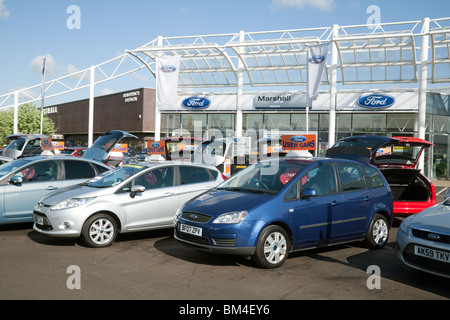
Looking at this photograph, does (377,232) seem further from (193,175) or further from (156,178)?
(156,178)

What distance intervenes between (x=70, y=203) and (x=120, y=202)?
83 centimetres

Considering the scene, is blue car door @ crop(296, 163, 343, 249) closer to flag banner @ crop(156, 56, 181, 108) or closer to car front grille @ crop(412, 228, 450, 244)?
car front grille @ crop(412, 228, 450, 244)

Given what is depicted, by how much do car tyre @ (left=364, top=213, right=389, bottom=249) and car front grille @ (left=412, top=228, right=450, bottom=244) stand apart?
72.4 inches

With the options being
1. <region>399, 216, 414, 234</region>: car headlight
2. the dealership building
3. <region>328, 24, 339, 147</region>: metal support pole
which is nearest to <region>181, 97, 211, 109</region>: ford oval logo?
the dealership building

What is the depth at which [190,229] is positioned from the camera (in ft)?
20.9

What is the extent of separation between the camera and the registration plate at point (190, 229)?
6.24 meters

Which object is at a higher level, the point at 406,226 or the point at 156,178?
the point at 156,178

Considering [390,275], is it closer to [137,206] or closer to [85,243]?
[137,206]

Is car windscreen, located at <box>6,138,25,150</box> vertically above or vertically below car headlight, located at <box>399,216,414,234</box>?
above

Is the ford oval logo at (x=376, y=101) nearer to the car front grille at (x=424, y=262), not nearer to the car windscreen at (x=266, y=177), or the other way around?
the car windscreen at (x=266, y=177)

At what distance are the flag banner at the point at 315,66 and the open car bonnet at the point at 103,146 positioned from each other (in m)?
11.8

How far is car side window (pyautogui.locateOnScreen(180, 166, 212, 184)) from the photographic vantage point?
8.83 meters

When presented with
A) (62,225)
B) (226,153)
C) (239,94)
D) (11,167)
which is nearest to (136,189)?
(62,225)

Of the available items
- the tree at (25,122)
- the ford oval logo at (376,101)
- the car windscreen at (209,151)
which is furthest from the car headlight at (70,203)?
the tree at (25,122)
